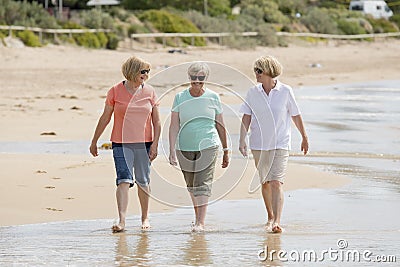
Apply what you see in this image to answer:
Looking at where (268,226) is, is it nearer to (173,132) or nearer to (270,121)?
(270,121)

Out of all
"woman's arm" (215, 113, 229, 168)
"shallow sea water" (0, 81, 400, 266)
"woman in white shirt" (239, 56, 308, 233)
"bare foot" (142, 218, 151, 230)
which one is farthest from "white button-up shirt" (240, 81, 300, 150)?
"bare foot" (142, 218, 151, 230)

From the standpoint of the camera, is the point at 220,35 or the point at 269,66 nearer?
the point at 269,66

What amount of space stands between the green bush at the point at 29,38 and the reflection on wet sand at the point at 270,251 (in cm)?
2305

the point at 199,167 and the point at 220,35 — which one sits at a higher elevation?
the point at 199,167

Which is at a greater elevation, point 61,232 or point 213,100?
point 213,100

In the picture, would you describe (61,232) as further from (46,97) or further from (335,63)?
(335,63)

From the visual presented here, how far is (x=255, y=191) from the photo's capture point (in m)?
8.95

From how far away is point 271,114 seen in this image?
7.36 metres

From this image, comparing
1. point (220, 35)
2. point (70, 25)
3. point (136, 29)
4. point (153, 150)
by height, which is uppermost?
point (153, 150)

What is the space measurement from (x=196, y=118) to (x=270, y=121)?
569mm

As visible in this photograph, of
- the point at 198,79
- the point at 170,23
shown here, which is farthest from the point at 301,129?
the point at 170,23

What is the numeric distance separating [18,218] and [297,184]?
3034 millimetres

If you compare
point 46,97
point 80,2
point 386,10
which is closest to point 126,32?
point 80,2

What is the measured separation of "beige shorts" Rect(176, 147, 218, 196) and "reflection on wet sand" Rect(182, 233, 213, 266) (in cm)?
48
